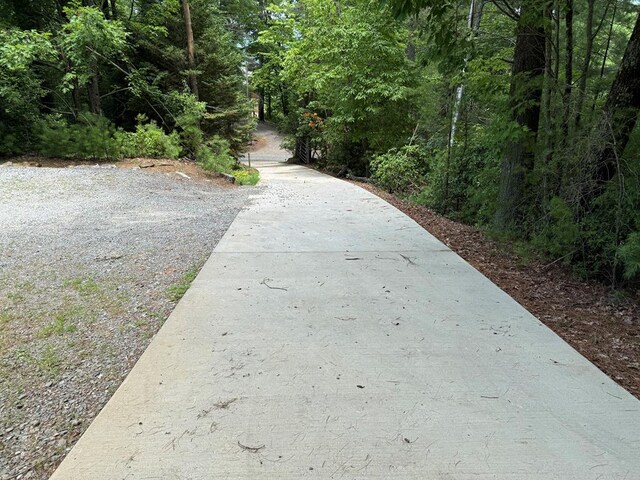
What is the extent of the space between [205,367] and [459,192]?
7.25m

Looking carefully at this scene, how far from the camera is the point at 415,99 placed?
43.5 ft

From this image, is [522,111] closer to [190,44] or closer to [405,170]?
→ [405,170]

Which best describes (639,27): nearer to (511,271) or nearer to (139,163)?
(511,271)

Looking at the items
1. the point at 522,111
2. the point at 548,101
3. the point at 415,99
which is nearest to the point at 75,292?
the point at 522,111

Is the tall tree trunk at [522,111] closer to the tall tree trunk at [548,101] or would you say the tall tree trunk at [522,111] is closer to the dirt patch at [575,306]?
the tall tree trunk at [548,101]

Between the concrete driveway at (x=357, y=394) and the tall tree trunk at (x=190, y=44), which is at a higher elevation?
the tall tree trunk at (x=190, y=44)

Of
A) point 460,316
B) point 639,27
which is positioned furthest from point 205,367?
point 639,27

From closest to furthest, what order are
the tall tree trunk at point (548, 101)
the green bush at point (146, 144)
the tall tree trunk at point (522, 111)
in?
the tall tree trunk at point (548, 101), the tall tree trunk at point (522, 111), the green bush at point (146, 144)

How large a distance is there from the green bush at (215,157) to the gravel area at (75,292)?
3.93 meters

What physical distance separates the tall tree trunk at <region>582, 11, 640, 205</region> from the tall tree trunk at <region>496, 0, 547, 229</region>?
0.98m

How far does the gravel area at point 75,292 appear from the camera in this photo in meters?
2.06

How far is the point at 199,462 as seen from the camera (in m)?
1.75

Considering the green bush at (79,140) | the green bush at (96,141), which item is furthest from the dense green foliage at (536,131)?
the green bush at (79,140)

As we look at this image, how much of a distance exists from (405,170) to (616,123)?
24.9 feet
